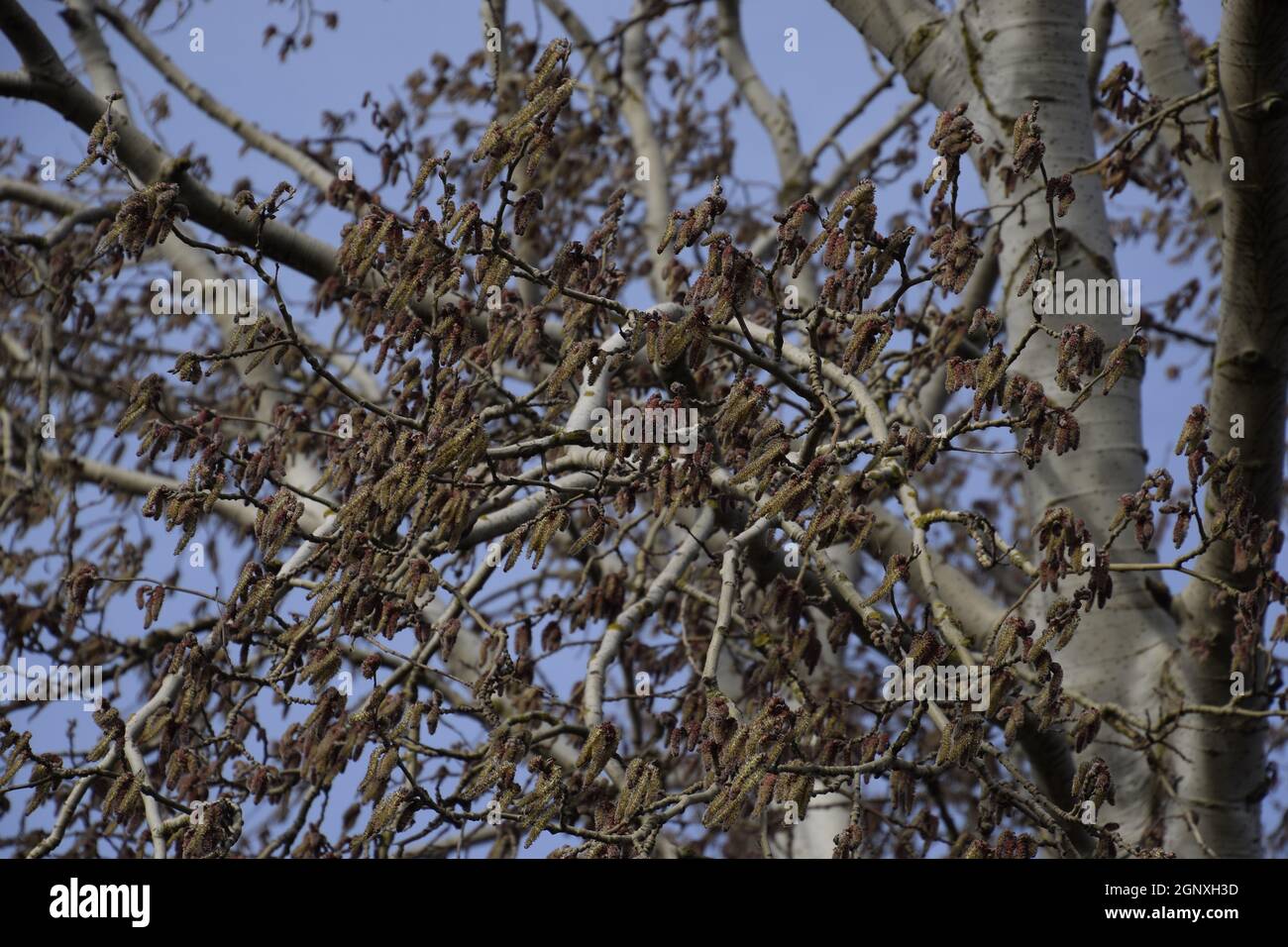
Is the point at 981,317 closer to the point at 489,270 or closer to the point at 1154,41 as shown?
the point at 489,270

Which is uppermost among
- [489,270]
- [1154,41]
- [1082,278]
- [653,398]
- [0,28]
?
[1154,41]

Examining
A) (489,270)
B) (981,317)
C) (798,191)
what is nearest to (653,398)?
(489,270)

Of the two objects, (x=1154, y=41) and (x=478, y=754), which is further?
(x=1154, y=41)

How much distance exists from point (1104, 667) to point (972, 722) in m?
2.05

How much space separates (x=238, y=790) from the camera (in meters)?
4.09

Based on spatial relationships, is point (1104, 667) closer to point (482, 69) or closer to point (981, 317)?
point (981, 317)

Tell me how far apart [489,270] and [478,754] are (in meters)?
1.58

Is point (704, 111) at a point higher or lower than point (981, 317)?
higher

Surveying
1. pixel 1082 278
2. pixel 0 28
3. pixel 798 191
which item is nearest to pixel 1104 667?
pixel 1082 278
